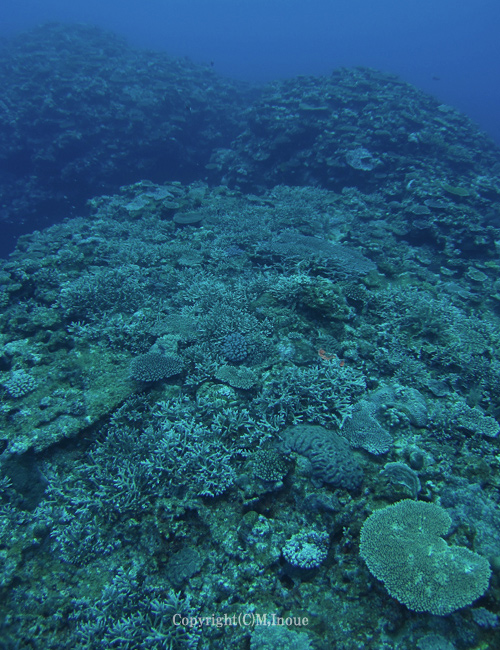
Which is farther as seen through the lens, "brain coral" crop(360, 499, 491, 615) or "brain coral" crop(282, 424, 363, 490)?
"brain coral" crop(282, 424, 363, 490)

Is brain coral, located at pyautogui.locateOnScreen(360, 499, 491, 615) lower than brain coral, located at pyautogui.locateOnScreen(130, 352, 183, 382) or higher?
higher

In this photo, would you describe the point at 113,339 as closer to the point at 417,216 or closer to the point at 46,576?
the point at 46,576

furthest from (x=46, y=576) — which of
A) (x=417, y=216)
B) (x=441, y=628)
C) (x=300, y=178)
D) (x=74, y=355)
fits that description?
(x=300, y=178)

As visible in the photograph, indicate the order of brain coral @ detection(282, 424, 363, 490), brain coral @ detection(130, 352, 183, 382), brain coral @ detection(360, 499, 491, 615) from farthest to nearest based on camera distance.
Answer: brain coral @ detection(130, 352, 183, 382), brain coral @ detection(282, 424, 363, 490), brain coral @ detection(360, 499, 491, 615)

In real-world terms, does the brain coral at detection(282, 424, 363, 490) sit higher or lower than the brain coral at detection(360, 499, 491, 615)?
lower

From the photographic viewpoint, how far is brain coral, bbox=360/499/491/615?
2797mm

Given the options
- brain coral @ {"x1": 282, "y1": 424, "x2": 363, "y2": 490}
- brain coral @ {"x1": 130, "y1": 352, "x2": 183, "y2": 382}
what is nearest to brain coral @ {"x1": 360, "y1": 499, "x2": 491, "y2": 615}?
brain coral @ {"x1": 282, "y1": 424, "x2": 363, "y2": 490}

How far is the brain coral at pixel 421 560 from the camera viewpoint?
280 cm

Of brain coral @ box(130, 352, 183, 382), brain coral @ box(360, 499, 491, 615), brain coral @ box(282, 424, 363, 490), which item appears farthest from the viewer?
brain coral @ box(130, 352, 183, 382)

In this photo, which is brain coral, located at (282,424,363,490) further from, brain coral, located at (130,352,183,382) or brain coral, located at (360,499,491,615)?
brain coral, located at (130,352,183,382)

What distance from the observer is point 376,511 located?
138 inches

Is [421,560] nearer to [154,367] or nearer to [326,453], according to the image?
[326,453]

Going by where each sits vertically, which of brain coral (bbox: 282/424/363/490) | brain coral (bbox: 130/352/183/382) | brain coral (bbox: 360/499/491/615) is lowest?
brain coral (bbox: 130/352/183/382)

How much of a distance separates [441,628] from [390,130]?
20.7 metres
